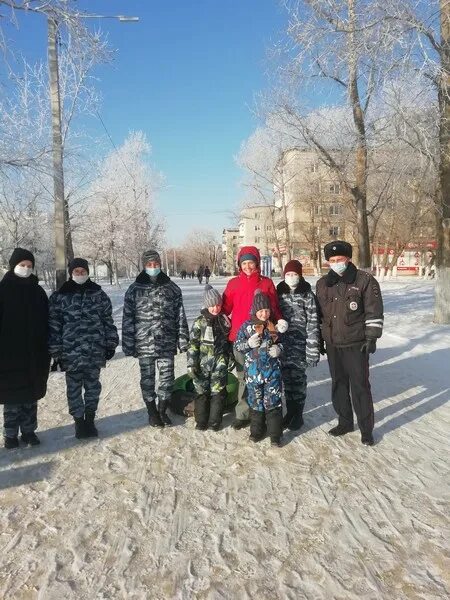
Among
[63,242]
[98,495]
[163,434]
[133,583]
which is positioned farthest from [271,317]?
[63,242]

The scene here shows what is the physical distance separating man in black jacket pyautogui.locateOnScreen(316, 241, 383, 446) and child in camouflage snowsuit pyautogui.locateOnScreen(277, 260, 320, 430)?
0.68 feet

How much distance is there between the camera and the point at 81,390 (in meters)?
4.23

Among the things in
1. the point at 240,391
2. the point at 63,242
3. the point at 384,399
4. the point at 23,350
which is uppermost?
the point at 63,242

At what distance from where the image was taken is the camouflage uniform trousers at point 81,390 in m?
4.19

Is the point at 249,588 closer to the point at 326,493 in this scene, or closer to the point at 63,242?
the point at 326,493

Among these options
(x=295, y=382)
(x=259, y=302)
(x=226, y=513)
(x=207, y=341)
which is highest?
(x=259, y=302)

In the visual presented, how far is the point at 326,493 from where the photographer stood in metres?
3.16

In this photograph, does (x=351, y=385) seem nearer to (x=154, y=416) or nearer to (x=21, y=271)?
(x=154, y=416)

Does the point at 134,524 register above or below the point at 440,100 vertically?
below

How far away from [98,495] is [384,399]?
3.74 m

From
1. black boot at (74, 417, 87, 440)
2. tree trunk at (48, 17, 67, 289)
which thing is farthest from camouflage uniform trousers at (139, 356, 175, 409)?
tree trunk at (48, 17, 67, 289)

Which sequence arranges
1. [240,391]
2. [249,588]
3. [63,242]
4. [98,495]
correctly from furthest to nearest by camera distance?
[63,242] → [240,391] → [98,495] → [249,588]

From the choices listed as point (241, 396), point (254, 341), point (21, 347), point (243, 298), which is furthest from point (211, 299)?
point (21, 347)

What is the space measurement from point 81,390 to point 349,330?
2703mm
